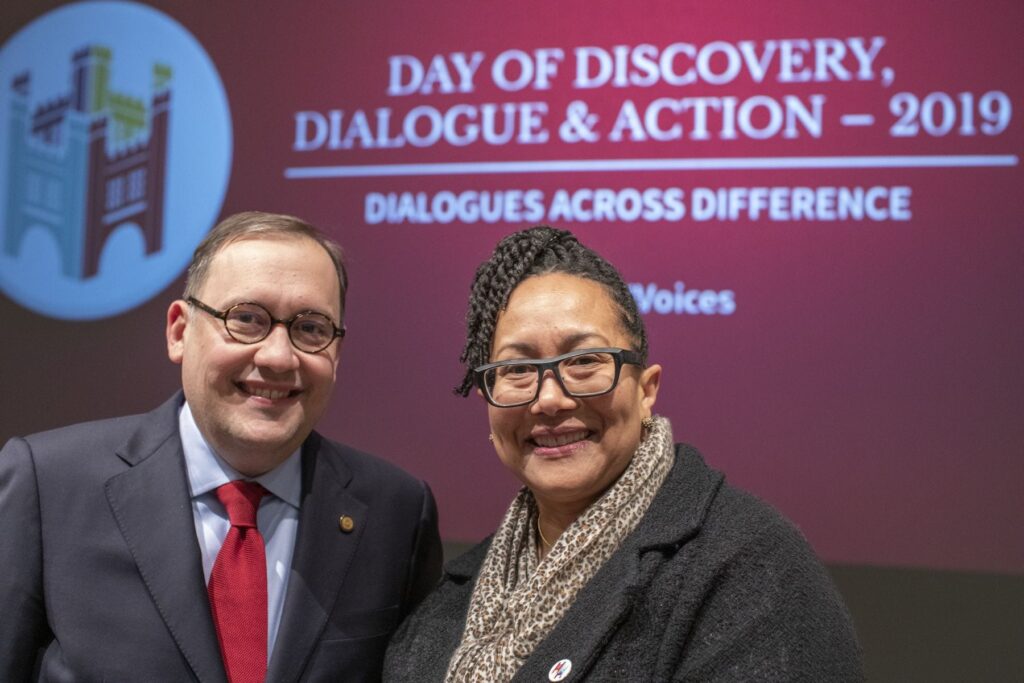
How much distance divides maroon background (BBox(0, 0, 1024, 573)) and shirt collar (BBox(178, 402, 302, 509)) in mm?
1189

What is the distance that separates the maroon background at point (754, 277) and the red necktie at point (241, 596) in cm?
131

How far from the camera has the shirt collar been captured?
198cm

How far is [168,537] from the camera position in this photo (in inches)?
73.9

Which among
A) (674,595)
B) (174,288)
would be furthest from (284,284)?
(174,288)

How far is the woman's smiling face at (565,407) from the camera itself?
5.84 feet

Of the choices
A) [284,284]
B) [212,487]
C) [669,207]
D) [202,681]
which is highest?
[669,207]

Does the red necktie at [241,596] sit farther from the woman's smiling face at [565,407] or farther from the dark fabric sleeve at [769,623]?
the dark fabric sleeve at [769,623]

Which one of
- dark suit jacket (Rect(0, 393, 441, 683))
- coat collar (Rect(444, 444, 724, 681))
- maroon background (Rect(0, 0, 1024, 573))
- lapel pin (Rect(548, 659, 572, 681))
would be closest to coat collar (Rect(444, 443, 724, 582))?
coat collar (Rect(444, 444, 724, 681))

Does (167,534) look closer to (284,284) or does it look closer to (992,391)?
(284,284)

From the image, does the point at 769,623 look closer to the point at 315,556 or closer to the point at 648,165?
the point at 315,556

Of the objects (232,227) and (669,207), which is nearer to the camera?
(232,227)

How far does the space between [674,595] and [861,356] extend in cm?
155

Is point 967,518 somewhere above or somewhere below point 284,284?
below

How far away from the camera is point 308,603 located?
1946mm
